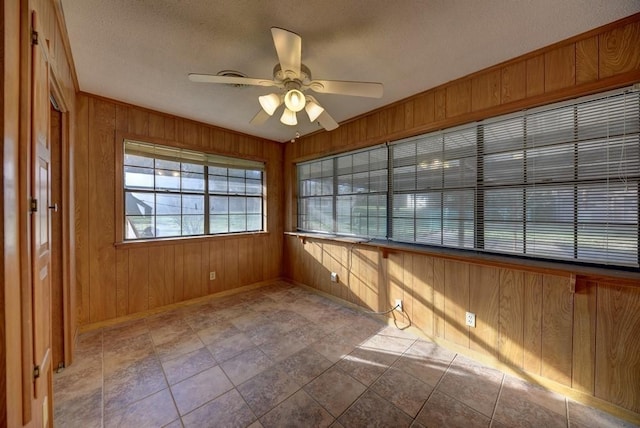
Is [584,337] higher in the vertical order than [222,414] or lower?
higher

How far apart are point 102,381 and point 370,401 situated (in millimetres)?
2017

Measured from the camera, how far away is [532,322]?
1899mm

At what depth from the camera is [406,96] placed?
8.55ft

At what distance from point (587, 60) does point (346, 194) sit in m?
2.43

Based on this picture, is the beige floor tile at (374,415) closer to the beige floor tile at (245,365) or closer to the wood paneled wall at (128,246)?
the beige floor tile at (245,365)

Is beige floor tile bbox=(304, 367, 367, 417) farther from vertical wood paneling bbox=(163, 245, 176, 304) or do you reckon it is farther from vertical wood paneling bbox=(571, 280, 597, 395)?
vertical wood paneling bbox=(163, 245, 176, 304)

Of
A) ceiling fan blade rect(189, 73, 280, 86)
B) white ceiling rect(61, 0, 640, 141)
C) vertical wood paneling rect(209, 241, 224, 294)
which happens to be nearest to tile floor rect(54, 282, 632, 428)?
vertical wood paneling rect(209, 241, 224, 294)

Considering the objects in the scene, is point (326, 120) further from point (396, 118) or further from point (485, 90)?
point (485, 90)

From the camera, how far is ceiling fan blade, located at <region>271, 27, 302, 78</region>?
1270 millimetres

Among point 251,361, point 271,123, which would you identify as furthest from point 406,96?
point 251,361

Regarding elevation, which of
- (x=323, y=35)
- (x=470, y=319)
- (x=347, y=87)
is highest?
(x=323, y=35)

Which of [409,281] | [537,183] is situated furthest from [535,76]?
[409,281]

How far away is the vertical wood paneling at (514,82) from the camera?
1.93 m

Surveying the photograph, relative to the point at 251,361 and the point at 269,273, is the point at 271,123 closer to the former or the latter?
the point at 269,273
